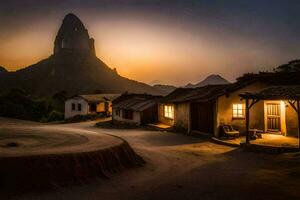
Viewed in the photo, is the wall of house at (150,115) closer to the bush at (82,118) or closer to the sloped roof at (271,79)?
the sloped roof at (271,79)

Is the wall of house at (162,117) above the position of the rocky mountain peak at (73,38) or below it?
below

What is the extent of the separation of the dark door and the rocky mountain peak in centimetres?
11123

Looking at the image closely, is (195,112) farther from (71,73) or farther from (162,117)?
(71,73)

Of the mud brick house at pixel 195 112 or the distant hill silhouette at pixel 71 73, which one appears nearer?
the mud brick house at pixel 195 112

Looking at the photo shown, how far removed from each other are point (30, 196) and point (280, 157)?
1200 cm

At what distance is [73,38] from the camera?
136 m

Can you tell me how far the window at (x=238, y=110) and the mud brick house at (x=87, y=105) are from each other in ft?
104

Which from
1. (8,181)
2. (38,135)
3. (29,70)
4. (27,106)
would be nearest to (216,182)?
(8,181)

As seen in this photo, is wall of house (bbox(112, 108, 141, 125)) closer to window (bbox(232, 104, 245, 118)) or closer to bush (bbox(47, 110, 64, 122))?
window (bbox(232, 104, 245, 118))

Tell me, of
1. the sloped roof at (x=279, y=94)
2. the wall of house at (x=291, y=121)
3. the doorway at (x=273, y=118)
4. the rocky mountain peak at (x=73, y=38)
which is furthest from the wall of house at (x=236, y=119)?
the rocky mountain peak at (x=73, y=38)

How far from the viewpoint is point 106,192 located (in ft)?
31.2

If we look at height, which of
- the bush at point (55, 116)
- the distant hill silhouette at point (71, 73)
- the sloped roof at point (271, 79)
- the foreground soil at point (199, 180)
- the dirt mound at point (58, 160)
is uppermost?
the distant hill silhouette at point (71, 73)

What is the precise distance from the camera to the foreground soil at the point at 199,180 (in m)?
9.19

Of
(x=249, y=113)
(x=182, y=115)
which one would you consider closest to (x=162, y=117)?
(x=182, y=115)
